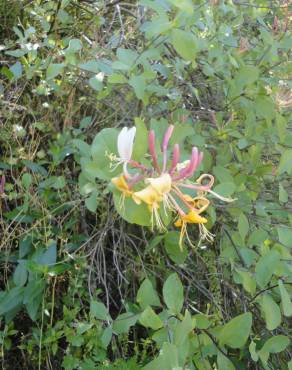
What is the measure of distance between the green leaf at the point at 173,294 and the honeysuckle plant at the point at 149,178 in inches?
5.8

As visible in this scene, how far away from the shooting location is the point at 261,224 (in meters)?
1.54

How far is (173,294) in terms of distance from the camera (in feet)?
3.90

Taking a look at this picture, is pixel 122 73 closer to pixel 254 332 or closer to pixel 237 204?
pixel 237 204

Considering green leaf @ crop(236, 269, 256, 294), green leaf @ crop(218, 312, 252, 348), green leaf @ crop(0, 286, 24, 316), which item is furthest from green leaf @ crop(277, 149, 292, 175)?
green leaf @ crop(0, 286, 24, 316)

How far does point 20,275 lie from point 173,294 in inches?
19.4

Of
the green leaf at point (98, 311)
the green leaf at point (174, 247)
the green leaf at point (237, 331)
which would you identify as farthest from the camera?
the green leaf at point (174, 247)

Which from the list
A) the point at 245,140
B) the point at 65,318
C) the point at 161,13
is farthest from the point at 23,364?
the point at 161,13

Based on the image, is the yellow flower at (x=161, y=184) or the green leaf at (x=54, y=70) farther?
the green leaf at (x=54, y=70)

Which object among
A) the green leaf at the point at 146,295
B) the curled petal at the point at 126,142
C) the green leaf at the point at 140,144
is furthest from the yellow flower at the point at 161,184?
the green leaf at the point at 146,295

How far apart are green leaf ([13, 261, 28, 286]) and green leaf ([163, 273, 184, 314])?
474 millimetres

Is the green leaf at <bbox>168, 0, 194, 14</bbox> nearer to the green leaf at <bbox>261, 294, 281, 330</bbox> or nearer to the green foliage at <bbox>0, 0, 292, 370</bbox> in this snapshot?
the green foliage at <bbox>0, 0, 292, 370</bbox>

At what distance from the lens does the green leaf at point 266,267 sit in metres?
1.28

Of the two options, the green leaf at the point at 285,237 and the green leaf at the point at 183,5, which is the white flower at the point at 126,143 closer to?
the green leaf at the point at 183,5

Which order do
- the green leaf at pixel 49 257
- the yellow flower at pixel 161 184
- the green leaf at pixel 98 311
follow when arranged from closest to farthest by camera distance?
1. the yellow flower at pixel 161 184
2. the green leaf at pixel 98 311
3. the green leaf at pixel 49 257
